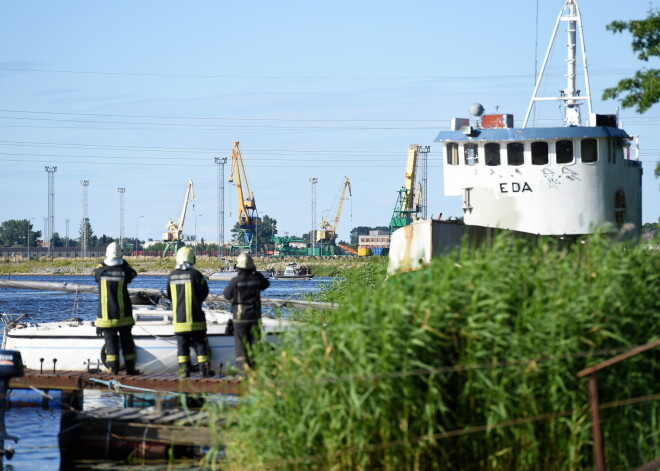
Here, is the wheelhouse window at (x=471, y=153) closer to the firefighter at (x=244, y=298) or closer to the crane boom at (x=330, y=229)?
the firefighter at (x=244, y=298)

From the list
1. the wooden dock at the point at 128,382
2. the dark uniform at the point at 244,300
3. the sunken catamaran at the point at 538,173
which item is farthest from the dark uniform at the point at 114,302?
the sunken catamaran at the point at 538,173

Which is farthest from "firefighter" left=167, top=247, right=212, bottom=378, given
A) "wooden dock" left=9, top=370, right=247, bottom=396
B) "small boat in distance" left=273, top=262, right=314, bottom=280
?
"small boat in distance" left=273, top=262, right=314, bottom=280

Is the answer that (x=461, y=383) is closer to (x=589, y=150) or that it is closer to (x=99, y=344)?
(x=99, y=344)

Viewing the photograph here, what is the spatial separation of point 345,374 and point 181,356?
7.02 meters

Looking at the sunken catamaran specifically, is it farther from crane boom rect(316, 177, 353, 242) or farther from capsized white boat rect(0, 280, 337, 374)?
crane boom rect(316, 177, 353, 242)

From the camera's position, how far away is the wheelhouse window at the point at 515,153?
80.0 feet

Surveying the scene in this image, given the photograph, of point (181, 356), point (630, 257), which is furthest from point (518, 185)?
point (630, 257)

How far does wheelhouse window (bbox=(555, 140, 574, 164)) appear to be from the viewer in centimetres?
2412

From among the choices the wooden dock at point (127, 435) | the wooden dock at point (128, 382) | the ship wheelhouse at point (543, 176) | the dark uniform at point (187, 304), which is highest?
the ship wheelhouse at point (543, 176)

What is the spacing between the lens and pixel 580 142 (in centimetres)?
2412

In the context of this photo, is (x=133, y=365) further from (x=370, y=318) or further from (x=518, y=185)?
(x=518, y=185)

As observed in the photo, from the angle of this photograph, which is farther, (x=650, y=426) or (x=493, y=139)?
(x=493, y=139)

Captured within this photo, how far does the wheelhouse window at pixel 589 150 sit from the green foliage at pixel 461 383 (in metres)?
13.8

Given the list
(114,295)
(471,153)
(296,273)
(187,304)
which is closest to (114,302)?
(114,295)
